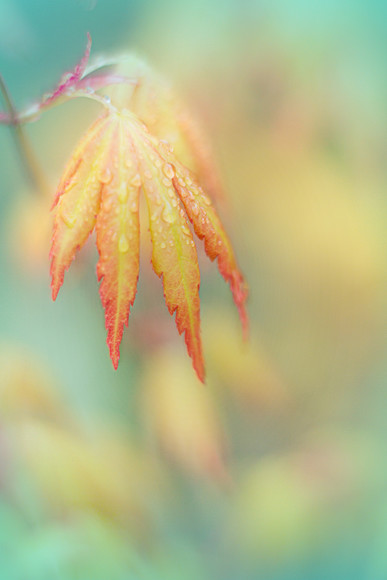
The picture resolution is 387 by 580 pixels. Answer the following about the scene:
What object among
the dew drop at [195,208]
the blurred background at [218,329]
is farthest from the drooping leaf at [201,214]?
the blurred background at [218,329]

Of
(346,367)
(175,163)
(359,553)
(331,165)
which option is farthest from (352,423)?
(175,163)

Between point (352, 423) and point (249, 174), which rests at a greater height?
point (249, 174)

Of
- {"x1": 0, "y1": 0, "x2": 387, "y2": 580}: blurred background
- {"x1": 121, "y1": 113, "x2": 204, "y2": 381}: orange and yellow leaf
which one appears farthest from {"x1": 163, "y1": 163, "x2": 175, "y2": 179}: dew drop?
{"x1": 0, "y1": 0, "x2": 387, "y2": 580}: blurred background

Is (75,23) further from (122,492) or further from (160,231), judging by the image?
(122,492)

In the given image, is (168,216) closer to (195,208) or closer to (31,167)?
(195,208)

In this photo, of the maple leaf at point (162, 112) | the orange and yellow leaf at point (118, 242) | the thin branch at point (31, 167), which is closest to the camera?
the orange and yellow leaf at point (118, 242)

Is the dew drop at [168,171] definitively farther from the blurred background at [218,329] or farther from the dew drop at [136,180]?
the blurred background at [218,329]

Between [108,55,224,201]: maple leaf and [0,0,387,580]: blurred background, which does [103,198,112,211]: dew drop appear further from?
[0,0,387,580]: blurred background
